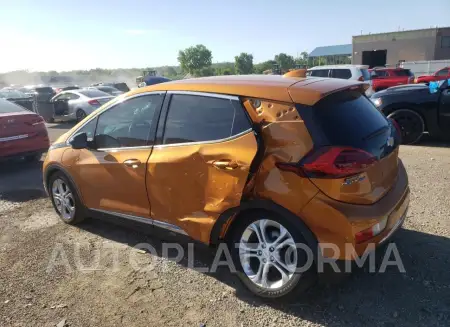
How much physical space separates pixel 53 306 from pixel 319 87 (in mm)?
2716

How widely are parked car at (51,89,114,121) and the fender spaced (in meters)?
11.5

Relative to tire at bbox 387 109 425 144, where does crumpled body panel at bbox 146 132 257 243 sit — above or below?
above

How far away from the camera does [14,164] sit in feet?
26.1

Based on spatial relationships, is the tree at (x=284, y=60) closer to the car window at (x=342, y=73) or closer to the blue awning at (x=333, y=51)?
the blue awning at (x=333, y=51)

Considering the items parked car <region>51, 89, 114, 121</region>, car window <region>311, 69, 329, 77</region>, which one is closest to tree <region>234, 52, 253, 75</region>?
car window <region>311, 69, 329, 77</region>

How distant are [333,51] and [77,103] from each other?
61.1m

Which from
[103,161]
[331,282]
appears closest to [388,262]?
[331,282]

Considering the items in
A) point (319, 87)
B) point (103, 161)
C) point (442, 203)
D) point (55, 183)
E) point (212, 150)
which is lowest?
point (442, 203)

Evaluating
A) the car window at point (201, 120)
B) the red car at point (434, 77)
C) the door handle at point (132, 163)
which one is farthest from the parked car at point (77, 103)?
the red car at point (434, 77)

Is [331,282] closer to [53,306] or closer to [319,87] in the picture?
[319,87]

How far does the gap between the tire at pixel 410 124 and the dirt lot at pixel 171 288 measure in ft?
11.4

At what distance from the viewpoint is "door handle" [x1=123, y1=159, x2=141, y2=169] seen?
337 centimetres

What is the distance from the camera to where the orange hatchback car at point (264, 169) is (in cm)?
247

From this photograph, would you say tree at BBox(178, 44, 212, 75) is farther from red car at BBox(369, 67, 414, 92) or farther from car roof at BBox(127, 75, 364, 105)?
car roof at BBox(127, 75, 364, 105)
